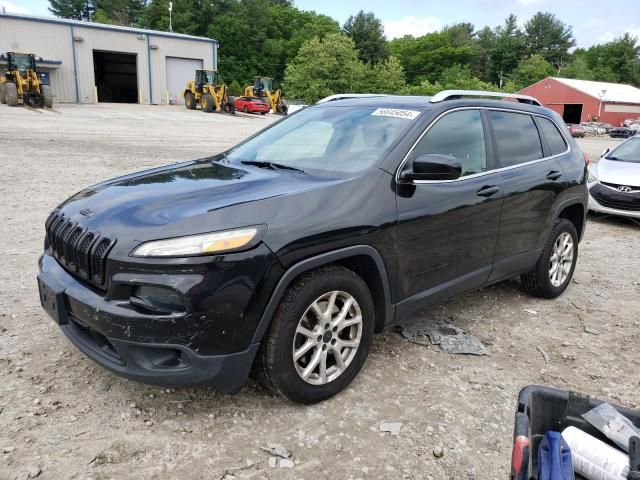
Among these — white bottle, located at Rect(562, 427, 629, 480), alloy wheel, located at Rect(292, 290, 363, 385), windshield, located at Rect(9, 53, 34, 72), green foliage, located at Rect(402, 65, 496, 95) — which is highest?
green foliage, located at Rect(402, 65, 496, 95)

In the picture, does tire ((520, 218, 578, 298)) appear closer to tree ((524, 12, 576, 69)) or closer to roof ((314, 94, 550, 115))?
roof ((314, 94, 550, 115))

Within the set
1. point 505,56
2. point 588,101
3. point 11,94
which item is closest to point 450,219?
point 11,94

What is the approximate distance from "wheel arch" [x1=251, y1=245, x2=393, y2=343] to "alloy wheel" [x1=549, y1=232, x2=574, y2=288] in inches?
86.4

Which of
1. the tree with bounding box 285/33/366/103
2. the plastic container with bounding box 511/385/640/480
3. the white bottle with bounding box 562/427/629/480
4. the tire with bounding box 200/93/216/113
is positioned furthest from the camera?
the tree with bounding box 285/33/366/103

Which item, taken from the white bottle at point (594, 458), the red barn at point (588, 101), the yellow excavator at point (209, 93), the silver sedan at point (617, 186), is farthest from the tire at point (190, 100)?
the red barn at point (588, 101)

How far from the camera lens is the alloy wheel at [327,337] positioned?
2811 mm

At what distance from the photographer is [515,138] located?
4195 mm

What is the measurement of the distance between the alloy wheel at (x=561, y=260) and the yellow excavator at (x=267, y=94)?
3509cm

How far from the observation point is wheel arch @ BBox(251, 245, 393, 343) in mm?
2586

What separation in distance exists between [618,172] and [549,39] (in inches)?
4139

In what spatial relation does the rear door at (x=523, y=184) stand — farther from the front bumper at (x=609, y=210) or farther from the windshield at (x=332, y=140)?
the front bumper at (x=609, y=210)

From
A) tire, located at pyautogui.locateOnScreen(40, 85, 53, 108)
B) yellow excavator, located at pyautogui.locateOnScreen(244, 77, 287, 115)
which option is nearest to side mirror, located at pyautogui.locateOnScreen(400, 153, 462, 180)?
tire, located at pyautogui.locateOnScreen(40, 85, 53, 108)

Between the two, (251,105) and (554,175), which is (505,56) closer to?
(251,105)

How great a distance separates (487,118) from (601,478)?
2.86 metres
